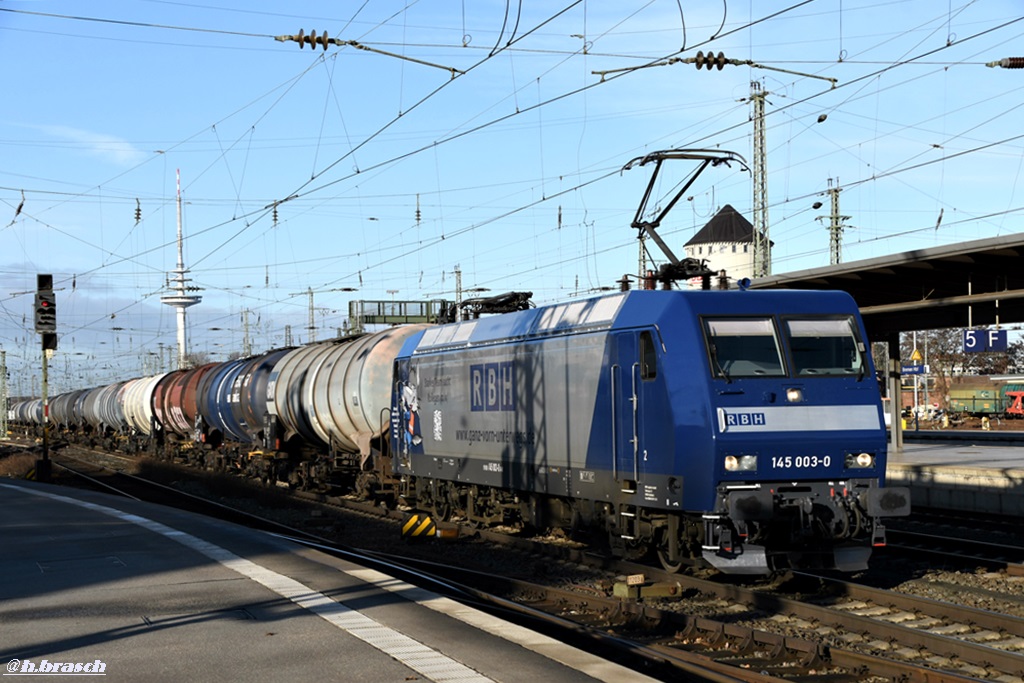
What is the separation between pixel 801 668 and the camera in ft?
32.6

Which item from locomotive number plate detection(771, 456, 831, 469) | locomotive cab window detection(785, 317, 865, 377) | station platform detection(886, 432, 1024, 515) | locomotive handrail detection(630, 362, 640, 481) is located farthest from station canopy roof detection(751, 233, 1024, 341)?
locomotive handrail detection(630, 362, 640, 481)

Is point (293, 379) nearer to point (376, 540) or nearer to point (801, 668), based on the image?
point (376, 540)

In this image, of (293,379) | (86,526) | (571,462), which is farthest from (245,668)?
(293,379)

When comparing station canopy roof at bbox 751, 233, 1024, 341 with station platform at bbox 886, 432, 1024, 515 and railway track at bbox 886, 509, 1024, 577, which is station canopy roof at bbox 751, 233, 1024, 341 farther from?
railway track at bbox 886, 509, 1024, 577

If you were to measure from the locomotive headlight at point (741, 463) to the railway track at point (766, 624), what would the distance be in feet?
4.75

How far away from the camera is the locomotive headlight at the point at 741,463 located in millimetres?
13000

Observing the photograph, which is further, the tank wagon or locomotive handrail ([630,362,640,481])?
locomotive handrail ([630,362,640,481])

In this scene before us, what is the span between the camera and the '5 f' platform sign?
3827cm

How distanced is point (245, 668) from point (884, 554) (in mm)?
11385

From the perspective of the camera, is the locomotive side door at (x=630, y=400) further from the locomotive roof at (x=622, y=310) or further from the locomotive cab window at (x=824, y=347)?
the locomotive cab window at (x=824, y=347)

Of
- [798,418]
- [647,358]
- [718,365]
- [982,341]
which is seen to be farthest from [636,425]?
[982,341]

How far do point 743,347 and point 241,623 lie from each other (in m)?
6.87

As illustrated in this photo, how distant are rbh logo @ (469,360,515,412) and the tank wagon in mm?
39

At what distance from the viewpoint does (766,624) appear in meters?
11.9
